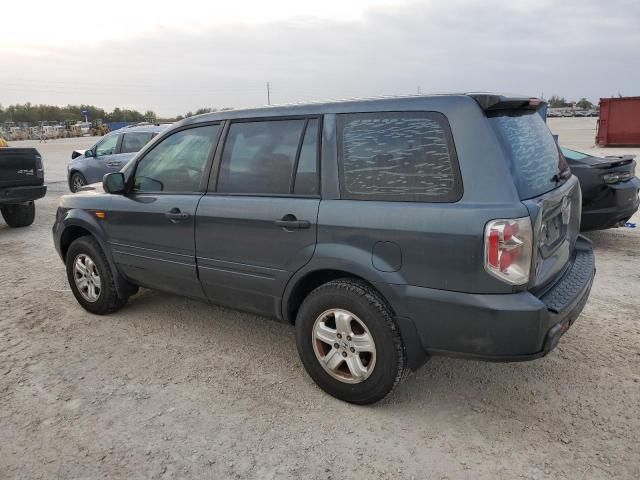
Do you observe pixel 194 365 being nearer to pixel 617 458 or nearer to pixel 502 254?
pixel 502 254

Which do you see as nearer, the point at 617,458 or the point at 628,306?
the point at 617,458

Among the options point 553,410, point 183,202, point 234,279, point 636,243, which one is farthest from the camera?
point 636,243

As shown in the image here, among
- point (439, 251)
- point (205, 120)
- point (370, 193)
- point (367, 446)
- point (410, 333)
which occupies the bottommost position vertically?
point (367, 446)

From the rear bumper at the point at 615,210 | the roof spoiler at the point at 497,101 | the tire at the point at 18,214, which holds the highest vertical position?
the roof spoiler at the point at 497,101

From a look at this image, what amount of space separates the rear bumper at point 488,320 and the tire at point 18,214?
8007 mm

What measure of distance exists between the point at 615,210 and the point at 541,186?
3857mm

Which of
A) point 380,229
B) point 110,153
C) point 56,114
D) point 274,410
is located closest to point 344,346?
point 274,410

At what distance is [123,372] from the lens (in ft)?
11.6

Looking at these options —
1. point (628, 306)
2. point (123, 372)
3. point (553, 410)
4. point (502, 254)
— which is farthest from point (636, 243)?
point (123, 372)

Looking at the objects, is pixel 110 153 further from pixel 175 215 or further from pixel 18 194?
pixel 175 215

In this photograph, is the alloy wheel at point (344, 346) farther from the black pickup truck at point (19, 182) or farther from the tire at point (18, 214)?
the tire at point (18, 214)

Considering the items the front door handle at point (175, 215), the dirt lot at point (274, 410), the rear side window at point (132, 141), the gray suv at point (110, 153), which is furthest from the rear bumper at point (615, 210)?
the rear side window at point (132, 141)

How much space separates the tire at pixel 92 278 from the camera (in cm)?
438

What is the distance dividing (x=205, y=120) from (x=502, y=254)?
7.68ft
